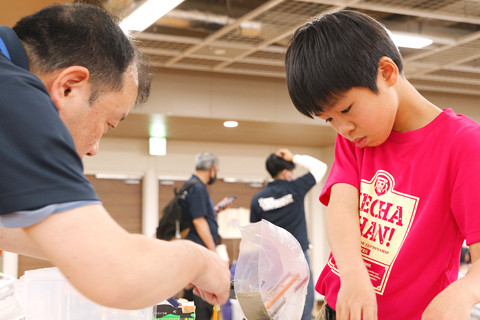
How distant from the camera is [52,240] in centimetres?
60

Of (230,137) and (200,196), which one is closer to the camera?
(200,196)

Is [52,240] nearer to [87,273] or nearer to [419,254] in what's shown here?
[87,273]

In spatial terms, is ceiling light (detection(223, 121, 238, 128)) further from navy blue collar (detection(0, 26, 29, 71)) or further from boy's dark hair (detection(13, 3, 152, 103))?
navy blue collar (detection(0, 26, 29, 71))

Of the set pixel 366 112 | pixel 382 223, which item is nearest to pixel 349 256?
pixel 382 223

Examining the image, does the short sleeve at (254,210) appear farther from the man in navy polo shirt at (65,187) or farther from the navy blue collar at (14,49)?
the navy blue collar at (14,49)

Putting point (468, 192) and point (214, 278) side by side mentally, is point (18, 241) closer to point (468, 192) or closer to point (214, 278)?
point (214, 278)

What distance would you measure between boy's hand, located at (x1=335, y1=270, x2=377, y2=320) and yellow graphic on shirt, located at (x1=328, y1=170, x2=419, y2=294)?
106mm

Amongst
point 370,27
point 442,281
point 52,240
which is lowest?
point 442,281

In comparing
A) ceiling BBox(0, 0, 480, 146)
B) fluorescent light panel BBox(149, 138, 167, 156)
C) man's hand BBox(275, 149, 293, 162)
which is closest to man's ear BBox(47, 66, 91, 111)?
ceiling BBox(0, 0, 480, 146)

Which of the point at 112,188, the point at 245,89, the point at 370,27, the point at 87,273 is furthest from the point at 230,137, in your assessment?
the point at 87,273

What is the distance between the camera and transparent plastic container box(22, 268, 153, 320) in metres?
1.12

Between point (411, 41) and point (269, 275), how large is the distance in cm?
396

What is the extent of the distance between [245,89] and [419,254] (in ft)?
16.6

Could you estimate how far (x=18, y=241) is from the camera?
1.08 metres
